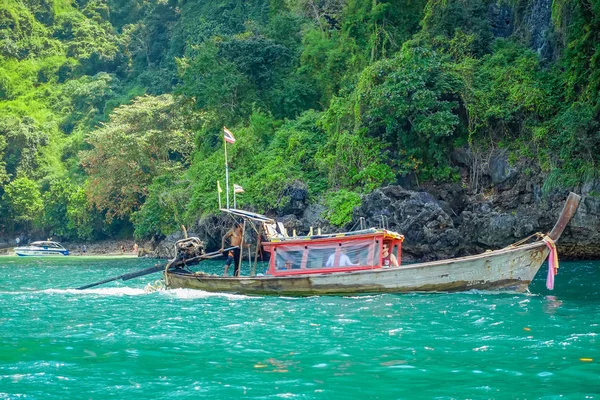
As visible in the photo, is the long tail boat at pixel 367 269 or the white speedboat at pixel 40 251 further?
the white speedboat at pixel 40 251

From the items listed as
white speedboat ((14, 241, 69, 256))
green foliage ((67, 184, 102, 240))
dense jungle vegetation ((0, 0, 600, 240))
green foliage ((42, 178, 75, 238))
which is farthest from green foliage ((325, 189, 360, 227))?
green foliage ((42, 178, 75, 238))

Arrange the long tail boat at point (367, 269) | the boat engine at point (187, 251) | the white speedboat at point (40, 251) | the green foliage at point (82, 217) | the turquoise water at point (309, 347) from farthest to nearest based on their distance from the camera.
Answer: the green foliage at point (82, 217)
the white speedboat at point (40, 251)
the boat engine at point (187, 251)
the long tail boat at point (367, 269)
the turquoise water at point (309, 347)

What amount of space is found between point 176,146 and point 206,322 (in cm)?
3496

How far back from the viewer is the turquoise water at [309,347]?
8.72m

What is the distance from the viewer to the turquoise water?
8719 mm

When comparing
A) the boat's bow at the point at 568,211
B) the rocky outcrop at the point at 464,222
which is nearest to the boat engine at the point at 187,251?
the rocky outcrop at the point at 464,222

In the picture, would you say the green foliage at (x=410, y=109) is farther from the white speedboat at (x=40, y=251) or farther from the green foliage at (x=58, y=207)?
the green foliage at (x=58, y=207)

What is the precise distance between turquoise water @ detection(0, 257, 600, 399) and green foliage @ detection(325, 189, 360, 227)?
40.7 ft

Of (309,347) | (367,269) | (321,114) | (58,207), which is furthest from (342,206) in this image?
(58,207)

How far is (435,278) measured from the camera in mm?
16906

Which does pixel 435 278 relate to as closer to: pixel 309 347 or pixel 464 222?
pixel 309 347

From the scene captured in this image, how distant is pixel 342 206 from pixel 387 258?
11.7 meters

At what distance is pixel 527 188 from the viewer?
27.8 m

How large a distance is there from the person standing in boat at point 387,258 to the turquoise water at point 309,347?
166 centimetres
